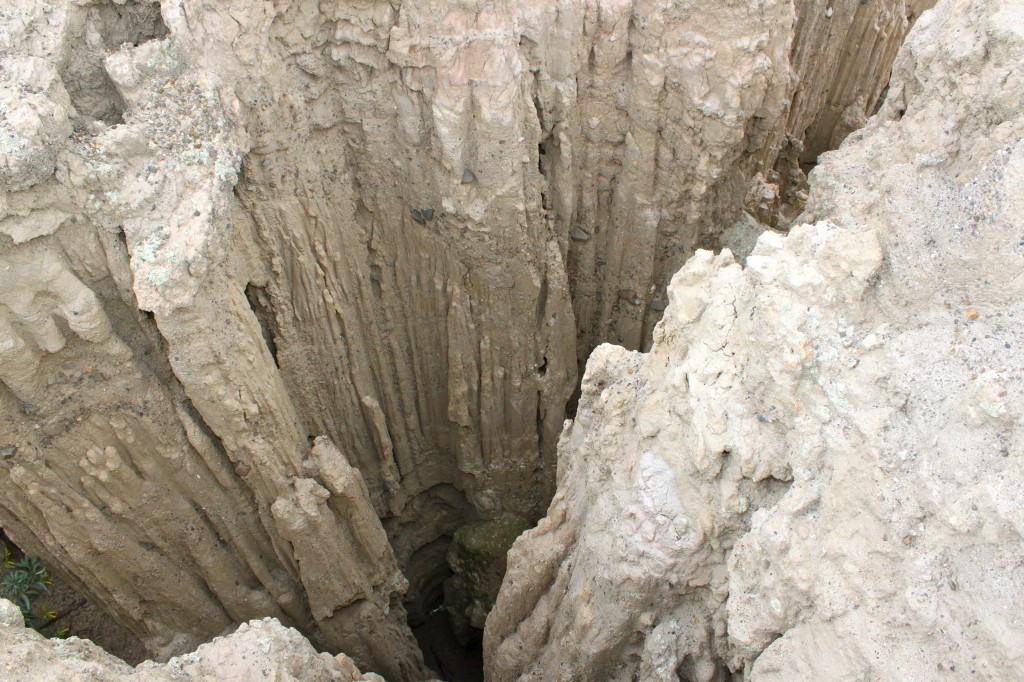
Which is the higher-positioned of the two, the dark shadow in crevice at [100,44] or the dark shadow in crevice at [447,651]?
the dark shadow in crevice at [100,44]

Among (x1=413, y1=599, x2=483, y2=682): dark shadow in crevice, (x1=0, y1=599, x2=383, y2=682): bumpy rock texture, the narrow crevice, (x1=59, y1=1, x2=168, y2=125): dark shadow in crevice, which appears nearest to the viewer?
(x1=0, y1=599, x2=383, y2=682): bumpy rock texture

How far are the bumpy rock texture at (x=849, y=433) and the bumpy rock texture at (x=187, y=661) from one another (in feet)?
4.81

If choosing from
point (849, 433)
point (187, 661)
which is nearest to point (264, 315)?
point (187, 661)

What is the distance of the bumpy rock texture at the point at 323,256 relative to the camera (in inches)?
170

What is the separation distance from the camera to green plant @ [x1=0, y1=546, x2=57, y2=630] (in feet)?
19.5

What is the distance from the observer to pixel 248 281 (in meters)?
5.22

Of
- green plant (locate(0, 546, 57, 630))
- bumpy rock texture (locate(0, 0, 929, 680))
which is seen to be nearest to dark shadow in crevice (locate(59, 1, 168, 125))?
bumpy rock texture (locate(0, 0, 929, 680))

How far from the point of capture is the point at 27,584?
5996 millimetres

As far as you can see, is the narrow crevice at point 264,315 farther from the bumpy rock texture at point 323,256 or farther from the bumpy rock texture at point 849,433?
the bumpy rock texture at point 849,433

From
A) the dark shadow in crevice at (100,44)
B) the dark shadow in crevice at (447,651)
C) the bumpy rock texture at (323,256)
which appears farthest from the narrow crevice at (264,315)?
the dark shadow in crevice at (447,651)

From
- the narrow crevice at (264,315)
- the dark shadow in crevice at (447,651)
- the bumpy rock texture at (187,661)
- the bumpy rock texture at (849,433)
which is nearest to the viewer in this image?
the bumpy rock texture at (849,433)

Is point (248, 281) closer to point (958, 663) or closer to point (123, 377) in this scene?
point (123, 377)

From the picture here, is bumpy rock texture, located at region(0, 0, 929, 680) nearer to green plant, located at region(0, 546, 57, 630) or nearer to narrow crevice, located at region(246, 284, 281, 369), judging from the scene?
narrow crevice, located at region(246, 284, 281, 369)

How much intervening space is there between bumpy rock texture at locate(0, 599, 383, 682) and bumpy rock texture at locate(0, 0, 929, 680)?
55.5 inches
